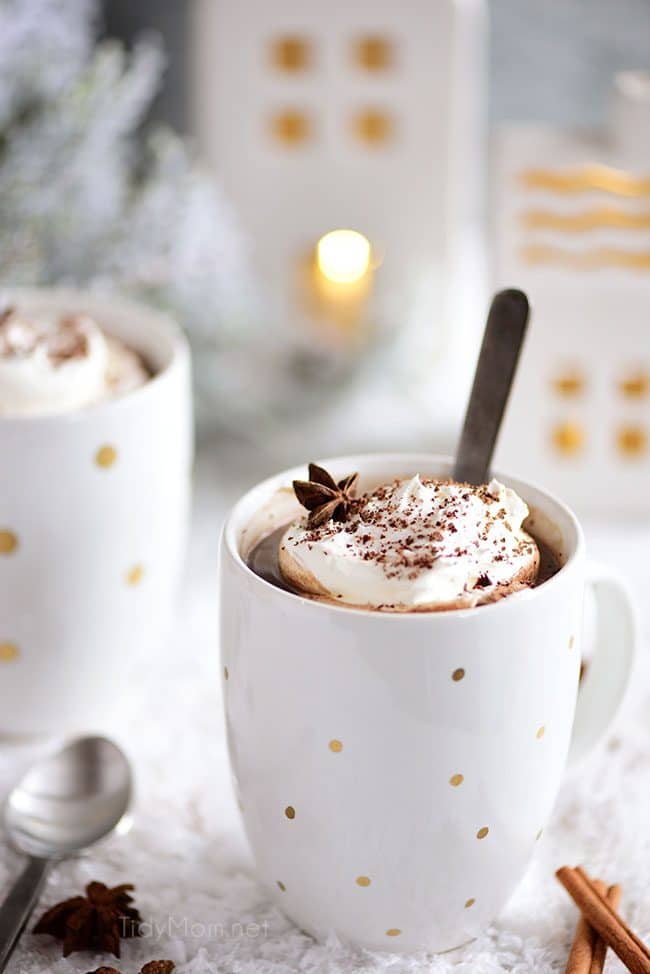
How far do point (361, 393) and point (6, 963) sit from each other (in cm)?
106

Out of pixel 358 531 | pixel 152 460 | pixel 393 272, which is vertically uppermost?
pixel 358 531

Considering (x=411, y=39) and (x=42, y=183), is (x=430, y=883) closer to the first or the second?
(x=42, y=183)

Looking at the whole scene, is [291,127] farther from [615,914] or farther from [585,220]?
[615,914]

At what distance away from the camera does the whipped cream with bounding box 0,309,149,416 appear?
1101mm

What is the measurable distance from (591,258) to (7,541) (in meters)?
0.84

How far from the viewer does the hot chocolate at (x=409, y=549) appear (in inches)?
32.3

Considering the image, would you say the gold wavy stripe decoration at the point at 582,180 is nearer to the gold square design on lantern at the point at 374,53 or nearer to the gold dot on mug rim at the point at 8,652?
the gold square design on lantern at the point at 374,53

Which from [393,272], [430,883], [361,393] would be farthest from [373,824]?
[393,272]

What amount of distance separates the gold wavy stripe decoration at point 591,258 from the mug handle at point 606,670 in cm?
67

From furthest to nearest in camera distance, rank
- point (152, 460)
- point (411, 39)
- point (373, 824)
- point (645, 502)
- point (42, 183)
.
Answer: point (411, 39) < point (645, 502) < point (42, 183) < point (152, 460) < point (373, 824)

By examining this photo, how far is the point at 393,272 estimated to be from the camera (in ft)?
6.32

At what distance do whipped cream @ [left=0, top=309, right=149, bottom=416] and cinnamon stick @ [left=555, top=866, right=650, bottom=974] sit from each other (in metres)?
0.57

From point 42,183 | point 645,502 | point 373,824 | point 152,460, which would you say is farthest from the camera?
point 645,502

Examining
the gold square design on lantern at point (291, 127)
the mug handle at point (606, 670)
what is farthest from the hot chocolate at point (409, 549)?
the gold square design on lantern at point (291, 127)
